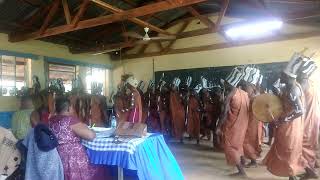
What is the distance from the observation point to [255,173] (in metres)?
4.89

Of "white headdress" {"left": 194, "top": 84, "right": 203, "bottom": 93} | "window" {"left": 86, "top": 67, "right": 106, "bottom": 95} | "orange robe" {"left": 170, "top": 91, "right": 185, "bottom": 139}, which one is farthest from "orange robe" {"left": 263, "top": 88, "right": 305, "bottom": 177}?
"window" {"left": 86, "top": 67, "right": 106, "bottom": 95}

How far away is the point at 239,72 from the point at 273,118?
1111 millimetres

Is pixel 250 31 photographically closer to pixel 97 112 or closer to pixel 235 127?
pixel 235 127

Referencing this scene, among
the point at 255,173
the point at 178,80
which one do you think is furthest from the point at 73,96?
the point at 255,173

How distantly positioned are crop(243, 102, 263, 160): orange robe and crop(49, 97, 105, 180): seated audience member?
3153 mm

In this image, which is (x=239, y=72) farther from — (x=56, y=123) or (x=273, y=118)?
(x=56, y=123)

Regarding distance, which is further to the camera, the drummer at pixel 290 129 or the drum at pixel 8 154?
the drummer at pixel 290 129

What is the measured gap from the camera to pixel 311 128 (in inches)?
177

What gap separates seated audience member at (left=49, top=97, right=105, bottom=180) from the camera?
3.07m

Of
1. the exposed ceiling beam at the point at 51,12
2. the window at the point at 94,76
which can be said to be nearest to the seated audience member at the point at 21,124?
the exposed ceiling beam at the point at 51,12

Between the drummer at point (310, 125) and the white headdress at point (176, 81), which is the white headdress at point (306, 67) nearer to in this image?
the drummer at point (310, 125)

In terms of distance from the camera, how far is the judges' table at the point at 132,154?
3215 mm

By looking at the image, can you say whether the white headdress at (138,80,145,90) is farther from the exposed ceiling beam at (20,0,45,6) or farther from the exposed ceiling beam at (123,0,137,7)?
the exposed ceiling beam at (20,0,45,6)

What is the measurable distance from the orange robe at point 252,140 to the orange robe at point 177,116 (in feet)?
9.48
